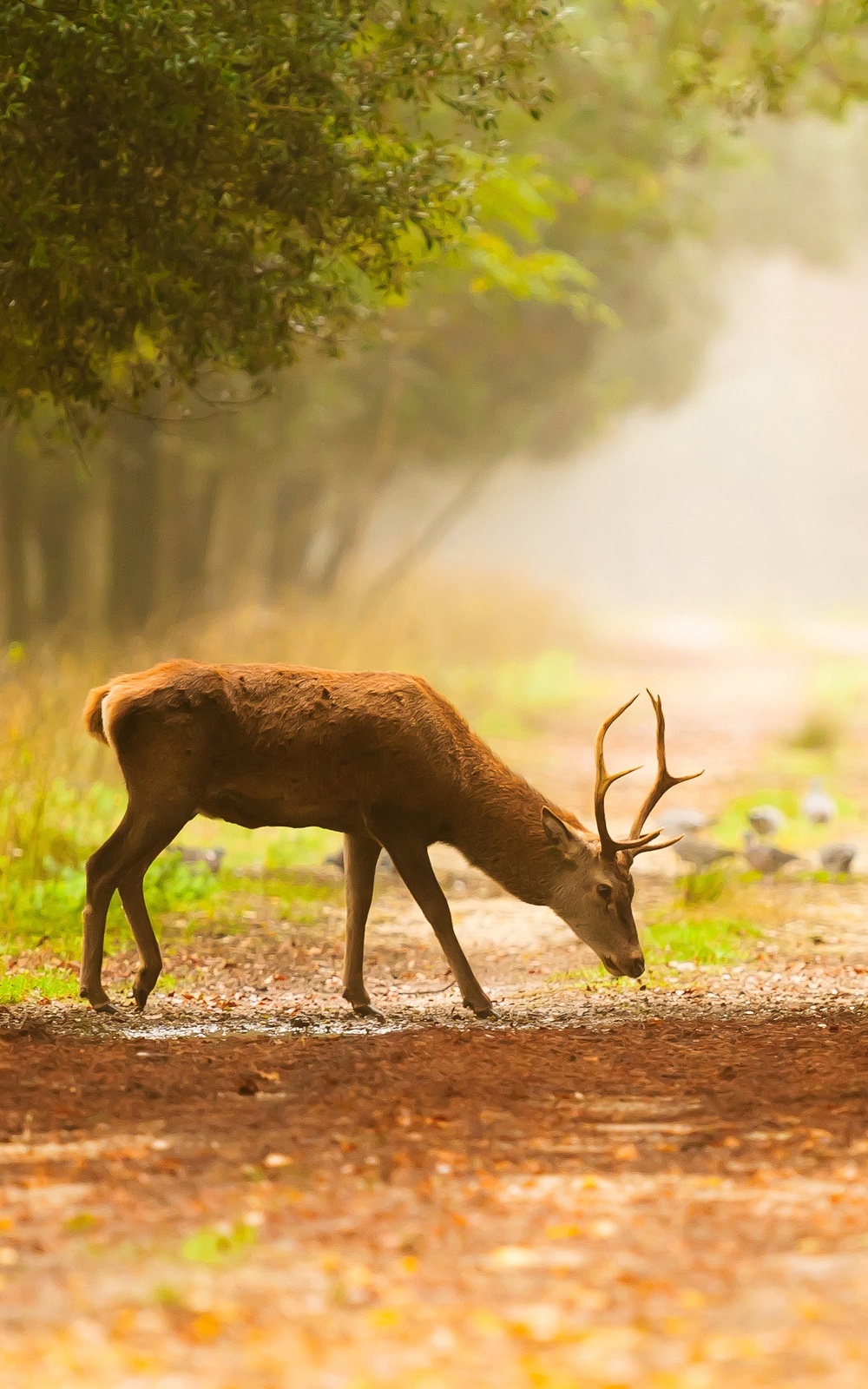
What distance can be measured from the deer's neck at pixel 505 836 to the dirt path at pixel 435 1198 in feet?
2.05

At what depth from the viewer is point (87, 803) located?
11.0m

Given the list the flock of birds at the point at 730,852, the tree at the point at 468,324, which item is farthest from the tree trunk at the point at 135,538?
the flock of birds at the point at 730,852

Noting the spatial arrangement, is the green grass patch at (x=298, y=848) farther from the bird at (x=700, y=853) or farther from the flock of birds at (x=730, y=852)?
the bird at (x=700, y=853)

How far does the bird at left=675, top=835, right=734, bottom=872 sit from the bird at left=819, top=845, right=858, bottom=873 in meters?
0.84

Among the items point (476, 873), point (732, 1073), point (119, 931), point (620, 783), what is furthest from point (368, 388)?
point (732, 1073)

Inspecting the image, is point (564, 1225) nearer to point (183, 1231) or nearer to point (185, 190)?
point (183, 1231)

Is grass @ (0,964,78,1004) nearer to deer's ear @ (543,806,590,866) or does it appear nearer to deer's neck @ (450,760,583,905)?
deer's neck @ (450,760,583,905)

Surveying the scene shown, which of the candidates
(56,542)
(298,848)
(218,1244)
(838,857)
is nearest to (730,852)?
(838,857)

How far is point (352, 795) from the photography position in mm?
7281

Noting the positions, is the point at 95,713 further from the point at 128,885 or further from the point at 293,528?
the point at 293,528

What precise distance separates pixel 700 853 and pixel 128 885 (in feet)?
15.8

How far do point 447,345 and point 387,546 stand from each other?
28356 millimetres

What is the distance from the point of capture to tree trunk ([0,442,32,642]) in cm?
1753

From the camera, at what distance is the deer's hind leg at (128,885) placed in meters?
7.04
